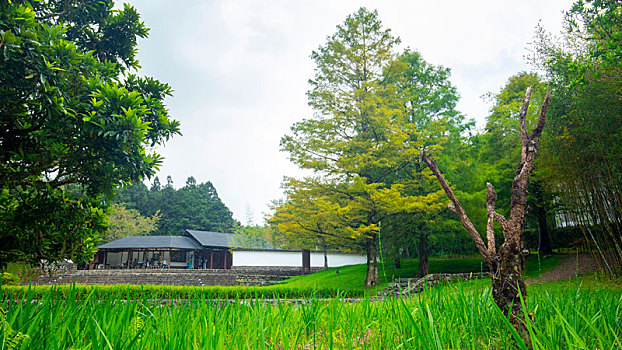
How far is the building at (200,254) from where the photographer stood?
26203 mm

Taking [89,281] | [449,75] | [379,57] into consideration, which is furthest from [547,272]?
[89,281]

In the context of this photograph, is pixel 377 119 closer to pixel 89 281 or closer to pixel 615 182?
pixel 615 182

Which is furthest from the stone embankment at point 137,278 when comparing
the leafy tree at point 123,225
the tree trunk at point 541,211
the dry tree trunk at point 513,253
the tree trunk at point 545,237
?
the dry tree trunk at point 513,253

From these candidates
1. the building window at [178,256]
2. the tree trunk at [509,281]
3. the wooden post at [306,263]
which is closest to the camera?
the tree trunk at [509,281]

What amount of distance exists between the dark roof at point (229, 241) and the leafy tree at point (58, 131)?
23.3 m

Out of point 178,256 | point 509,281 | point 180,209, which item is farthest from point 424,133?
point 180,209

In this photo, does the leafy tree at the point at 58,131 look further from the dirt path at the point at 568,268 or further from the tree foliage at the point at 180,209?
the tree foliage at the point at 180,209

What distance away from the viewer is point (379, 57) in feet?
47.4

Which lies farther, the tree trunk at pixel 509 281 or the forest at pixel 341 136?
the forest at pixel 341 136

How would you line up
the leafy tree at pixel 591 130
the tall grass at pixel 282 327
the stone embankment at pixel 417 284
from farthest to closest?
the leafy tree at pixel 591 130 → the stone embankment at pixel 417 284 → the tall grass at pixel 282 327

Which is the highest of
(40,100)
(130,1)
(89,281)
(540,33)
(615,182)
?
(540,33)

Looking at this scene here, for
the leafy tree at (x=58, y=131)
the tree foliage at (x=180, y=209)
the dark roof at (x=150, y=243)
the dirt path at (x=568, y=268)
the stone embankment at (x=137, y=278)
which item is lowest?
the stone embankment at (x=137, y=278)

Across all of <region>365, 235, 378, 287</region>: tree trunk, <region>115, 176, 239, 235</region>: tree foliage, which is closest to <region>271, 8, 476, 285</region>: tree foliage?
<region>365, 235, 378, 287</region>: tree trunk

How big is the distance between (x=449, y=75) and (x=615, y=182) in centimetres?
1016
